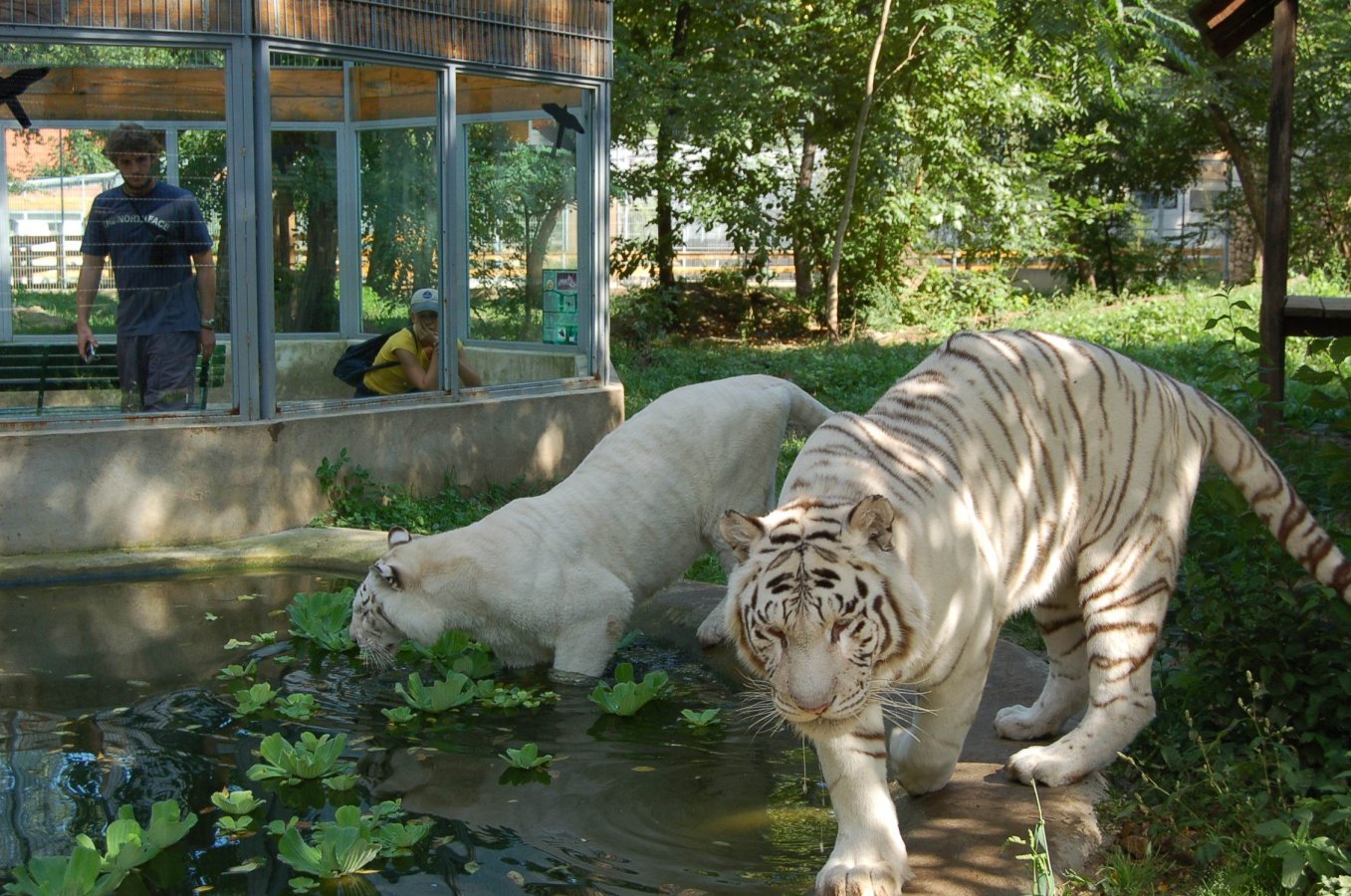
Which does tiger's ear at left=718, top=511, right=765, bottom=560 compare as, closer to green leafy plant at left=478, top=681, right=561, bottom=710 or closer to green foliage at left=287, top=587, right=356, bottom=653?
green leafy plant at left=478, top=681, right=561, bottom=710

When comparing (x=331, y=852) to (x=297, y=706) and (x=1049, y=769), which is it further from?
(x=1049, y=769)

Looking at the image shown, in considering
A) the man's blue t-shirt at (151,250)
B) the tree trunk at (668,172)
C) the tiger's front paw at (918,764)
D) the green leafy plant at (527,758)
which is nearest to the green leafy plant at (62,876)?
the green leafy plant at (527,758)

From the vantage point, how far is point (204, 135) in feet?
24.6

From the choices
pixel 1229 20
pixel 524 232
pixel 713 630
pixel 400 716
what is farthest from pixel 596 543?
pixel 1229 20

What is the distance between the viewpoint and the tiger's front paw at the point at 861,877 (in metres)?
3.10

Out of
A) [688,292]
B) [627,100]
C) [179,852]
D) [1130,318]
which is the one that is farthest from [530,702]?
[688,292]

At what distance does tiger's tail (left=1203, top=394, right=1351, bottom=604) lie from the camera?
3.69 m

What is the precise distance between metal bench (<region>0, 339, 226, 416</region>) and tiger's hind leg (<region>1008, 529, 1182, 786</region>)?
5662 millimetres

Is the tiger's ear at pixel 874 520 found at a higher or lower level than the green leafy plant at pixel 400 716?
higher

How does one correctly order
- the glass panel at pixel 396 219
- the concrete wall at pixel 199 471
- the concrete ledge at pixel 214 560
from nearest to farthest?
1. the concrete ledge at pixel 214 560
2. the concrete wall at pixel 199 471
3. the glass panel at pixel 396 219

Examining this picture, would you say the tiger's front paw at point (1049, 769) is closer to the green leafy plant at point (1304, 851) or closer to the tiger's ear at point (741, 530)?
the green leafy plant at point (1304, 851)

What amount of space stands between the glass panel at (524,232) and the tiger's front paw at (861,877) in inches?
237

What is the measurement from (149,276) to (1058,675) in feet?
18.4

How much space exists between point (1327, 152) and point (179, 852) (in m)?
21.9
